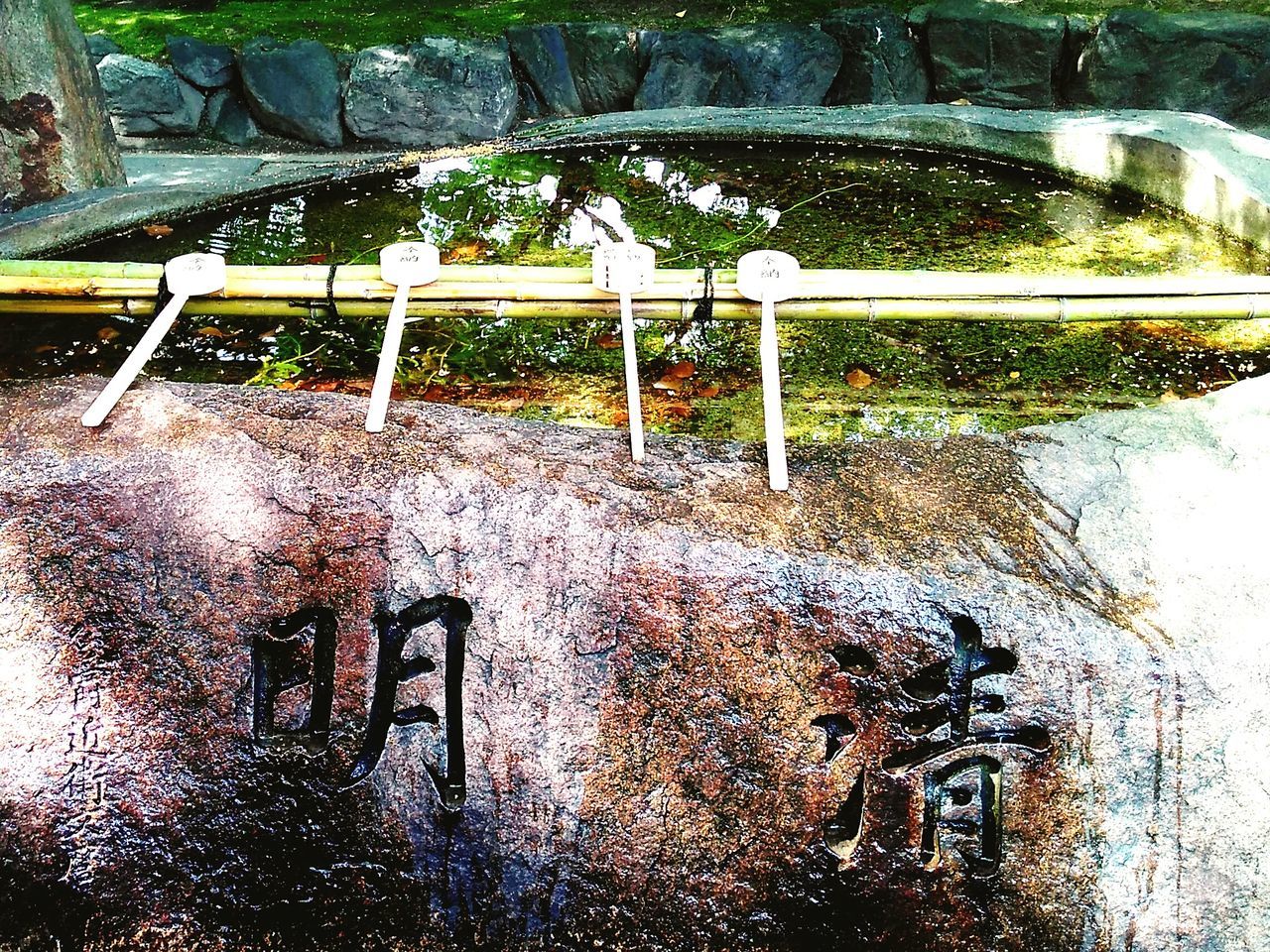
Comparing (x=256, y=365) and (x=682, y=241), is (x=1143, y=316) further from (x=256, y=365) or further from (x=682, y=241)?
(x=256, y=365)

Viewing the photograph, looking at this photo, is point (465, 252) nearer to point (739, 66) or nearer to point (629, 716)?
point (629, 716)

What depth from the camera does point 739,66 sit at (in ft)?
19.2

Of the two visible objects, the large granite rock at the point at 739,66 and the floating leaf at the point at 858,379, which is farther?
the large granite rock at the point at 739,66

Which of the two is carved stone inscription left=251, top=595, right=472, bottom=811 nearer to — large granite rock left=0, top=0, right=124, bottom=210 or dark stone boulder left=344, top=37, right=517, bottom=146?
large granite rock left=0, top=0, right=124, bottom=210

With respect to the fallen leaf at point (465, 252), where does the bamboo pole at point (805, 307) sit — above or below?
below

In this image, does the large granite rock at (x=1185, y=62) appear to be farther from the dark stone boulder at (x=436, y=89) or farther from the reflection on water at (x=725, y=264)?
the dark stone boulder at (x=436, y=89)

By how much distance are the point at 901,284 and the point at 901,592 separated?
910mm

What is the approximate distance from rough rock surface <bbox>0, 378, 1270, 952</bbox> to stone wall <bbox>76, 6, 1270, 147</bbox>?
4.67 metres

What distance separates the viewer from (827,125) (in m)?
4.51

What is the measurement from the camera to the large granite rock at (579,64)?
19.8ft

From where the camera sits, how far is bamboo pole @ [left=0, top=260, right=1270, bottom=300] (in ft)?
7.62

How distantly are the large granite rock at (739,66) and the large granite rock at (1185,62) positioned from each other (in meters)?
1.59

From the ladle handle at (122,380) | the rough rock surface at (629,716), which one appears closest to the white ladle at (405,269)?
the ladle handle at (122,380)

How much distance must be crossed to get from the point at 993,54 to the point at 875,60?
28.3 inches
